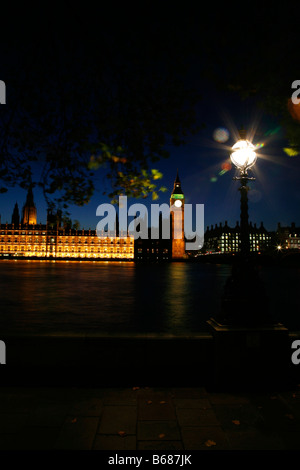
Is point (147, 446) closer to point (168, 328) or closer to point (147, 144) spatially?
point (147, 144)

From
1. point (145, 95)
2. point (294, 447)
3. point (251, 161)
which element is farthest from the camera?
point (251, 161)

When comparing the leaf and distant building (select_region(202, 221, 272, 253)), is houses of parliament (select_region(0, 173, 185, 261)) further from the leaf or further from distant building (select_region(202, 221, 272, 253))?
the leaf

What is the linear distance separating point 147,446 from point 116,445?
12.3 inches

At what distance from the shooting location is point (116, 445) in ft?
11.5

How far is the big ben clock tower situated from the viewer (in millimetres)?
156500

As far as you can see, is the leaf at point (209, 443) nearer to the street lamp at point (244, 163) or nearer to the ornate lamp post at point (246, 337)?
the ornate lamp post at point (246, 337)

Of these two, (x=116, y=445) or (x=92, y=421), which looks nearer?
(x=116, y=445)

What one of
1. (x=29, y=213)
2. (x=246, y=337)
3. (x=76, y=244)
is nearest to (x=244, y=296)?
(x=246, y=337)

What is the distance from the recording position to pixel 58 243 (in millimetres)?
164625

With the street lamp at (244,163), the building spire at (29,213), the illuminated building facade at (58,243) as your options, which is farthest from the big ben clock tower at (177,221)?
→ the street lamp at (244,163)

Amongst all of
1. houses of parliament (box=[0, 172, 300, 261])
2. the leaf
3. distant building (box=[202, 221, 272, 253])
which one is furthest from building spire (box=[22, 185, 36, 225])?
the leaf

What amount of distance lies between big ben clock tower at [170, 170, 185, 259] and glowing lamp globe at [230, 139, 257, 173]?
494 feet

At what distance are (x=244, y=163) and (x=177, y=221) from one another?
15625 centimetres

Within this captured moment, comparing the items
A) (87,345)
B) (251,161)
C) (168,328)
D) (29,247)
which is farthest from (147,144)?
(29,247)
